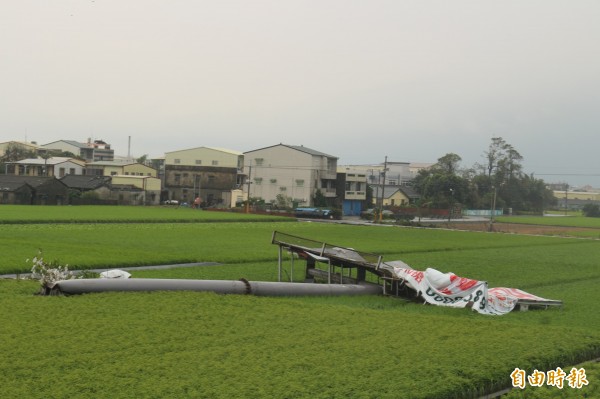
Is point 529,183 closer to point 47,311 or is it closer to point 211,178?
point 211,178

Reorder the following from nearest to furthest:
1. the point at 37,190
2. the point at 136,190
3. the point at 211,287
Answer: the point at 211,287
the point at 37,190
the point at 136,190

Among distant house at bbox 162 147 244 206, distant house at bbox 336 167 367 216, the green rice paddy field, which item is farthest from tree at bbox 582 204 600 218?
the green rice paddy field

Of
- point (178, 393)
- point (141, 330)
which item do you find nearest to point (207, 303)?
point (141, 330)

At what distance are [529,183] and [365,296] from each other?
11357 centimetres

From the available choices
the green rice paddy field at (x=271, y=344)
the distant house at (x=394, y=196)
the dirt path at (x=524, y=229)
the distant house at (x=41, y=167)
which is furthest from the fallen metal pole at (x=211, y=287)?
the distant house at (x=394, y=196)

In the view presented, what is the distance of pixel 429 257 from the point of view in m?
35.1

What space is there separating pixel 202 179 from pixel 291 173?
1280 centimetres

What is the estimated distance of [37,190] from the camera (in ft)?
239

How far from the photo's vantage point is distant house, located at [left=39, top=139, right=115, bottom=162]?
13125 cm

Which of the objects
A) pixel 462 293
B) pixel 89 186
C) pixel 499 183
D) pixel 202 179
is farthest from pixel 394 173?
pixel 462 293

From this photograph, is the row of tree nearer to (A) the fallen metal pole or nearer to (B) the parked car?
(B) the parked car

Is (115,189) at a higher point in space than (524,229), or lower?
higher

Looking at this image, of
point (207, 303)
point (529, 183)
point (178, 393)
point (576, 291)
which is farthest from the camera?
point (529, 183)

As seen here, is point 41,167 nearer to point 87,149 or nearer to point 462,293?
point 87,149
